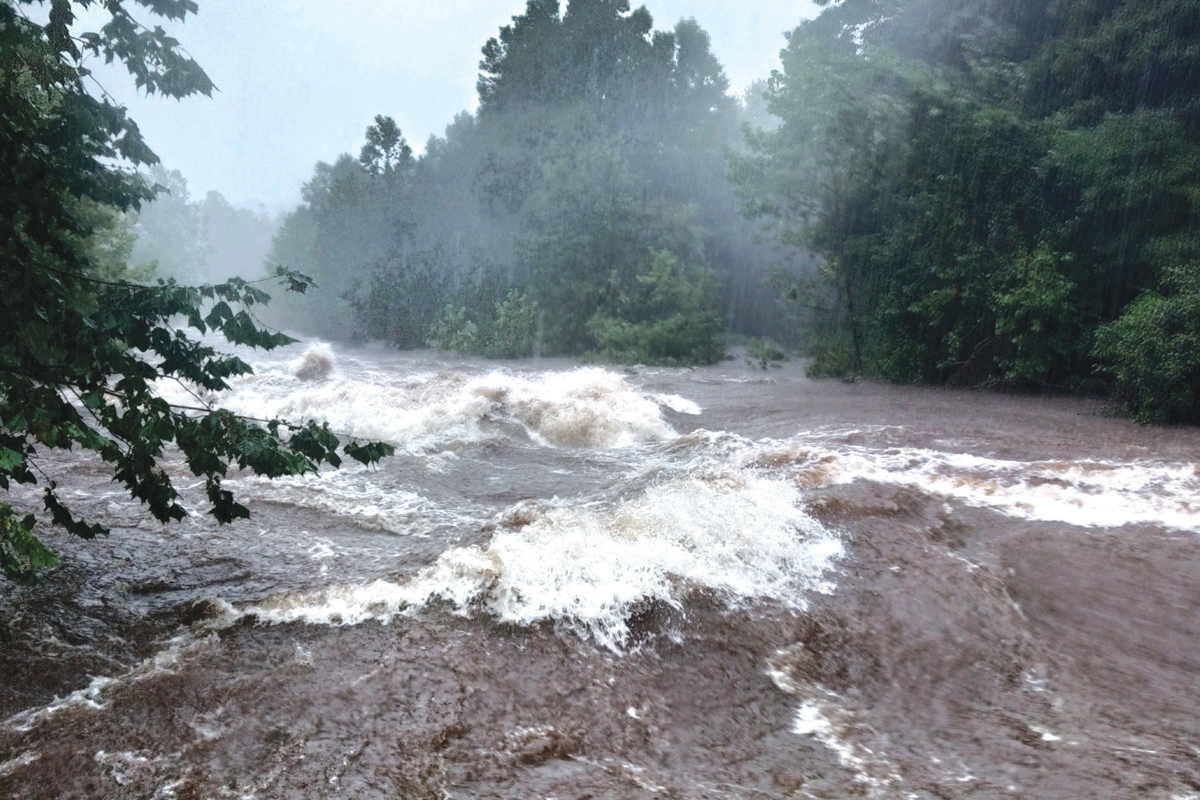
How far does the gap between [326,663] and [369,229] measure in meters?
35.4

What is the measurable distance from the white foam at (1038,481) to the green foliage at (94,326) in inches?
197

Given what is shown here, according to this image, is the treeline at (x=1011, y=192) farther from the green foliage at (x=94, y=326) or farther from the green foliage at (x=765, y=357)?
the green foliage at (x=94, y=326)

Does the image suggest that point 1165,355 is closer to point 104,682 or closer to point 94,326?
point 94,326

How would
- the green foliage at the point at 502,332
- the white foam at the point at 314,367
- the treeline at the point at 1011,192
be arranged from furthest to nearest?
1. the green foliage at the point at 502,332
2. the white foam at the point at 314,367
3. the treeline at the point at 1011,192

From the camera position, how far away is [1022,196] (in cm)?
1430

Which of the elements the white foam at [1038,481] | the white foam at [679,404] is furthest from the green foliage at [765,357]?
the white foam at [1038,481]

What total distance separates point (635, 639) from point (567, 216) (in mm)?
Answer: 26047

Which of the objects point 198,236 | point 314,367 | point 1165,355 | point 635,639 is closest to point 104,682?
point 635,639

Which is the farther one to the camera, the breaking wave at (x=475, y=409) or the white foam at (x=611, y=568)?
the breaking wave at (x=475, y=409)

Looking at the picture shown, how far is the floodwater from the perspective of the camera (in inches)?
123

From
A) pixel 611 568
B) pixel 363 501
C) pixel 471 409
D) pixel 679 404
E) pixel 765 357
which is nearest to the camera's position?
pixel 611 568

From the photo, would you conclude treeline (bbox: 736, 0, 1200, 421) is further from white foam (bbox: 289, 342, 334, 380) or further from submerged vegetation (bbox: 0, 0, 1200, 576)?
white foam (bbox: 289, 342, 334, 380)

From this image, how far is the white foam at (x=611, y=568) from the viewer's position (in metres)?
4.41

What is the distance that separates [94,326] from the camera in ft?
11.6
